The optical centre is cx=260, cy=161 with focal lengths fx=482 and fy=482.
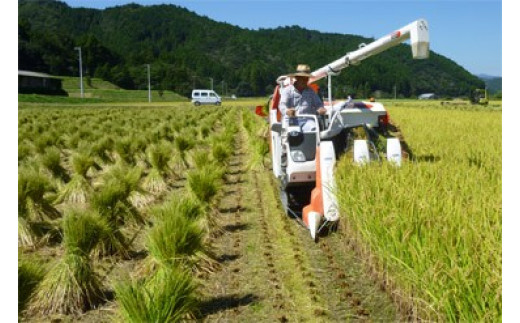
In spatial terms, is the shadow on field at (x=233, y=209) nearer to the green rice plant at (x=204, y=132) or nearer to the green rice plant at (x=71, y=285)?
the green rice plant at (x=71, y=285)

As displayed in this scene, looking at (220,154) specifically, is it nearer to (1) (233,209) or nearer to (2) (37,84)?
(1) (233,209)

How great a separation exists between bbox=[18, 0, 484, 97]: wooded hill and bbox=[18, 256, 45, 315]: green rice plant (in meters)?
13.3

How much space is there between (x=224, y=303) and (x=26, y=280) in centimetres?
143

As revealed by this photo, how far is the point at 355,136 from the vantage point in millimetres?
6129

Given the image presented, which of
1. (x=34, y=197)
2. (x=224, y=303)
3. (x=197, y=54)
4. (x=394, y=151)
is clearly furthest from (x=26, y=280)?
(x=197, y=54)


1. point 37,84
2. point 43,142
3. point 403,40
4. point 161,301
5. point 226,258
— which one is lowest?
point 226,258

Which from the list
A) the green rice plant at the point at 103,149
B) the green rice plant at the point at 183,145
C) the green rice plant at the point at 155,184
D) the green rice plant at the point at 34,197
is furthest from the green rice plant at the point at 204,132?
the green rice plant at the point at 34,197

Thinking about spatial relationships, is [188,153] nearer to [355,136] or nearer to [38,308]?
[355,136]

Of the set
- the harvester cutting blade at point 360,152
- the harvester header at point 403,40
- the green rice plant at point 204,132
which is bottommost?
the harvester cutting blade at point 360,152

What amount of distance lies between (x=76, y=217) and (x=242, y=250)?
1664mm

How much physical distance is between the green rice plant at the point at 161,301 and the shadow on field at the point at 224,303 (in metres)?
0.23

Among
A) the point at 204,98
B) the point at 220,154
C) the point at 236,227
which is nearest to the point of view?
the point at 236,227

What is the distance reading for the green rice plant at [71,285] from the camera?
11.7ft

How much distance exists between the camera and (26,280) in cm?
337
